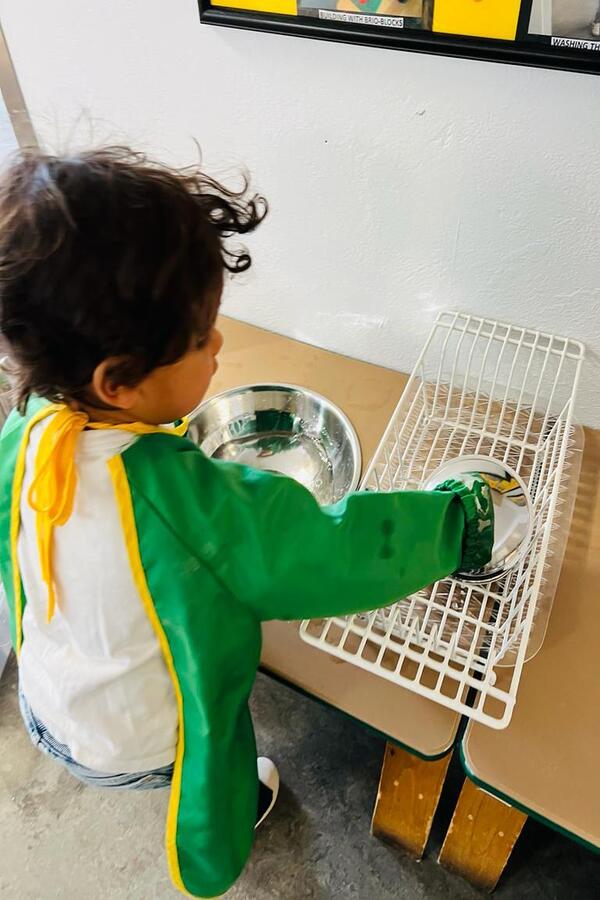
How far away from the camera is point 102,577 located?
0.64 m

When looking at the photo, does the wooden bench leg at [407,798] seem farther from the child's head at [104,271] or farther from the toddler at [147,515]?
the child's head at [104,271]

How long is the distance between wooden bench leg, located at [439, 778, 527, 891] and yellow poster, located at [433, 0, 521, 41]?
33.6 inches

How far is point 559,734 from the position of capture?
74 cm

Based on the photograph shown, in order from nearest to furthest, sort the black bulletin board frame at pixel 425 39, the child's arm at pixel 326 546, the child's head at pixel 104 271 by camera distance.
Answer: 1. the child's head at pixel 104 271
2. the child's arm at pixel 326 546
3. the black bulletin board frame at pixel 425 39

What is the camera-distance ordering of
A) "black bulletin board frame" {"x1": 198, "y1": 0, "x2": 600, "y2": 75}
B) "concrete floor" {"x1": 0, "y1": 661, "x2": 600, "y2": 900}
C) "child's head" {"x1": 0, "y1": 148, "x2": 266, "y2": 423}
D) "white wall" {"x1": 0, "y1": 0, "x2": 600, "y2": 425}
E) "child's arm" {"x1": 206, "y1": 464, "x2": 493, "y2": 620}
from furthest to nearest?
"concrete floor" {"x1": 0, "y1": 661, "x2": 600, "y2": 900}
"white wall" {"x1": 0, "y1": 0, "x2": 600, "y2": 425}
"black bulletin board frame" {"x1": 198, "y1": 0, "x2": 600, "y2": 75}
"child's arm" {"x1": 206, "y1": 464, "x2": 493, "y2": 620}
"child's head" {"x1": 0, "y1": 148, "x2": 266, "y2": 423}

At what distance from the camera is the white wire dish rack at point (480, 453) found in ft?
2.50

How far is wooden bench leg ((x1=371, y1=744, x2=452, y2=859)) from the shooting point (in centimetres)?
90

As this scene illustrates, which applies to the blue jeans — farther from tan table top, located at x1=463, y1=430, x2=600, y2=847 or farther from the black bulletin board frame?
the black bulletin board frame

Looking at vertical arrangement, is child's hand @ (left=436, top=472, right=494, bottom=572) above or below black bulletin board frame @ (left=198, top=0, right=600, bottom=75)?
below

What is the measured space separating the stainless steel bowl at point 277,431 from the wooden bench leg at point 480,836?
473mm

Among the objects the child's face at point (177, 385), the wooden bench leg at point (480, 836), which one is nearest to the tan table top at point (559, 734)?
the wooden bench leg at point (480, 836)

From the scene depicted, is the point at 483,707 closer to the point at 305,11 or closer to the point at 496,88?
the point at 496,88

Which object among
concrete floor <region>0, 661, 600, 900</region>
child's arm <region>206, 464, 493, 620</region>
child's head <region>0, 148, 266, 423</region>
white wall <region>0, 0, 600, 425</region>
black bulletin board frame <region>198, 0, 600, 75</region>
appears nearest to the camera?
child's head <region>0, 148, 266, 423</region>

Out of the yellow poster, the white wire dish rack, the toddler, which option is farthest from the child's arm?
the yellow poster
